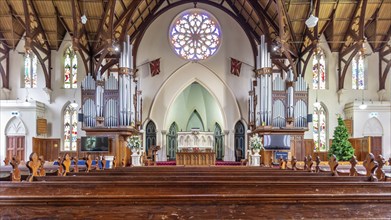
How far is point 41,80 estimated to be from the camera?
747 inches

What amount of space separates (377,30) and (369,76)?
2592 millimetres

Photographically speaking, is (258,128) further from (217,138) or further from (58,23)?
(58,23)

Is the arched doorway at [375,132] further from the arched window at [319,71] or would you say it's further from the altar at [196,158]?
the altar at [196,158]

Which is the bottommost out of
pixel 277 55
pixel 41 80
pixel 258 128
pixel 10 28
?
pixel 258 128

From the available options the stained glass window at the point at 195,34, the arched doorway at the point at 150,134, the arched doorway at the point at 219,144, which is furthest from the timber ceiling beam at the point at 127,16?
the arched doorway at the point at 219,144

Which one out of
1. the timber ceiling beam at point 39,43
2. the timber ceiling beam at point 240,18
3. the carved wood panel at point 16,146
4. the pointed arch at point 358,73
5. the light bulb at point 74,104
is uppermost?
the timber ceiling beam at point 240,18

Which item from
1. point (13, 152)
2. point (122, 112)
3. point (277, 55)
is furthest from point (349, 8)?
point (13, 152)

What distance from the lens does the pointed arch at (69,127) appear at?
19.0m

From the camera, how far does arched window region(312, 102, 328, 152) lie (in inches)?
759

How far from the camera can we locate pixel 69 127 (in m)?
19.2

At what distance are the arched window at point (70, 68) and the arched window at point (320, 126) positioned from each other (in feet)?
44.8

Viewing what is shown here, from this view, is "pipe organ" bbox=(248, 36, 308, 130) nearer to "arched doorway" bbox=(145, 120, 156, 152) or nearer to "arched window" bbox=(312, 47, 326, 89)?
"arched window" bbox=(312, 47, 326, 89)

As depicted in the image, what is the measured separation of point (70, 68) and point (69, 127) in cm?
332

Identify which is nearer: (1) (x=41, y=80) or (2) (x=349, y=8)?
(2) (x=349, y=8)
